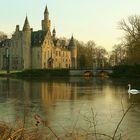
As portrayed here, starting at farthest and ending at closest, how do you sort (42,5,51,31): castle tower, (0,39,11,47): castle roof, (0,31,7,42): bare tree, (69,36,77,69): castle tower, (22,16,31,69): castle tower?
(69,36,77,69): castle tower < (0,31,7,42): bare tree < (42,5,51,31): castle tower < (0,39,11,47): castle roof < (22,16,31,69): castle tower

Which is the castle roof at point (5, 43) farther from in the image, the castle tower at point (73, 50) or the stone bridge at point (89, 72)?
the stone bridge at point (89, 72)

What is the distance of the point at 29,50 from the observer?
106625 mm

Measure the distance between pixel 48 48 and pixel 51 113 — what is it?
9069 cm

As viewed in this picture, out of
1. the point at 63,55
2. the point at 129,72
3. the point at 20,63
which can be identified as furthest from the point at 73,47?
the point at 129,72

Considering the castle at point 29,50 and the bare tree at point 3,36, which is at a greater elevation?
the bare tree at point 3,36

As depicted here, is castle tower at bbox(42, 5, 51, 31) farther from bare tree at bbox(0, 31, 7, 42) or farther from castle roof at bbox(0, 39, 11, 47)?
bare tree at bbox(0, 31, 7, 42)

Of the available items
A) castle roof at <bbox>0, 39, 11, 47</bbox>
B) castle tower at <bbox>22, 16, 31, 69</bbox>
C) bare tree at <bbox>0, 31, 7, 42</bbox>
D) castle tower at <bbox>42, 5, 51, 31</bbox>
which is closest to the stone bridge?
castle tower at <bbox>22, 16, 31, 69</bbox>

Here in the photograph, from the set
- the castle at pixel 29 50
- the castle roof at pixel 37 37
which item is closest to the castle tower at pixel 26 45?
the castle at pixel 29 50

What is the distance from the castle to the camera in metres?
106

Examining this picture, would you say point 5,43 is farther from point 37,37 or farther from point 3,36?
point 37,37

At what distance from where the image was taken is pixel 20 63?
106750 millimetres

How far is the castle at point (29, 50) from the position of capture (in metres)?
106

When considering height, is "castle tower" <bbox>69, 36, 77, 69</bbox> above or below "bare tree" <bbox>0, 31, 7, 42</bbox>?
below

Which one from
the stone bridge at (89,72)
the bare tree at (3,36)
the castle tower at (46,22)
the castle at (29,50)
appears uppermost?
the castle tower at (46,22)
